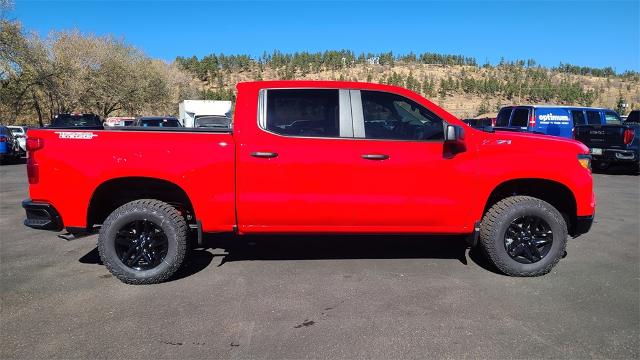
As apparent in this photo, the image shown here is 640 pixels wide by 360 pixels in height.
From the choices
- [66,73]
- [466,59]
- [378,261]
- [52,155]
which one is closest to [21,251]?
[52,155]

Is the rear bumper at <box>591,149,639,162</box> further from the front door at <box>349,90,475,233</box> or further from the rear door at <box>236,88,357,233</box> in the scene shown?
the rear door at <box>236,88,357,233</box>

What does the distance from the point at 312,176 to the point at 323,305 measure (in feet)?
3.93

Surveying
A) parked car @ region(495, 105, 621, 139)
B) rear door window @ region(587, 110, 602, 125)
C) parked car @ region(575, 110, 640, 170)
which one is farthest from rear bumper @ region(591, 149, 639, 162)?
rear door window @ region(587, 110, 602, 125)

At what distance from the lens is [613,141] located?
1349 cm

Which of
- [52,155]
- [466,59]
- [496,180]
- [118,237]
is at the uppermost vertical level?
[466,59]

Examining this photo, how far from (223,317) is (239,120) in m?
1.85

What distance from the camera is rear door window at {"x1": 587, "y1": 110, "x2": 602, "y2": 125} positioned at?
1505cm

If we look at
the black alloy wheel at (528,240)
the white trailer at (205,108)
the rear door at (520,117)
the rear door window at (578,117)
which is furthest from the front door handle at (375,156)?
the white trailer at (205,108)

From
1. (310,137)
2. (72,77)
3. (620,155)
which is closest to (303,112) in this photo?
(310,137)

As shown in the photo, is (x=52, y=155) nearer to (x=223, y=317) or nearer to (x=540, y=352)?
(x=223, y=317)

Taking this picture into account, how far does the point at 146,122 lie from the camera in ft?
61.1

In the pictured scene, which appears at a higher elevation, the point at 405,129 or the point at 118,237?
the point at 405,129

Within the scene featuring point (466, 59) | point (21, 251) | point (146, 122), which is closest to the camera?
point (21, 251)

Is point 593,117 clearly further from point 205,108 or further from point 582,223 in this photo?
point 205,108
